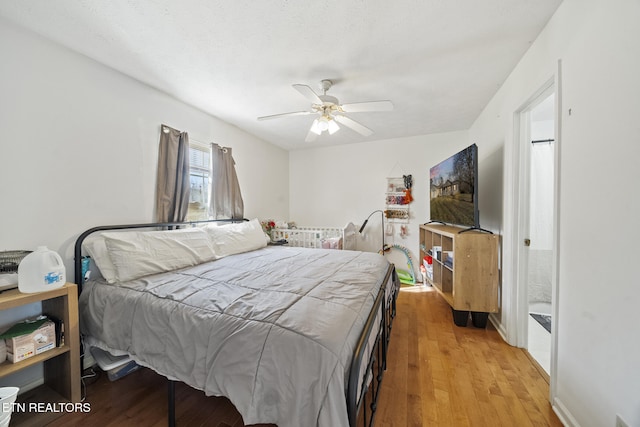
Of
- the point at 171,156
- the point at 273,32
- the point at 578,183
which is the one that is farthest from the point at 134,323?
the point at 578,183

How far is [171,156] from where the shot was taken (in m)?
2.38

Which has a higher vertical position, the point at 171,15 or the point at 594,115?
the point at 171,15

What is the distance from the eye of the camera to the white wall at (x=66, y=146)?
1.47m

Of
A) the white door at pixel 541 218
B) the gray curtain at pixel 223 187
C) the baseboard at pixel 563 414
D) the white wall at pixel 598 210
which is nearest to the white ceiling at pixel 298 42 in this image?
the white wall at pixel 598 210

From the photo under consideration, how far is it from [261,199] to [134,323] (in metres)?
2.75

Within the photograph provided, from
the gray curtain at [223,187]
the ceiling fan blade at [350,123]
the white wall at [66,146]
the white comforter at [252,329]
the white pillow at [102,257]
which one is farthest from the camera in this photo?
the gray curtain at [223,187]

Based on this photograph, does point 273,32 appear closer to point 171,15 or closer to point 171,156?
point 171,15

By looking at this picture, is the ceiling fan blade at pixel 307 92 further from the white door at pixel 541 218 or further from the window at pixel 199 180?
the white door at pixel 541 218

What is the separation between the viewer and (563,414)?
1.25 meters

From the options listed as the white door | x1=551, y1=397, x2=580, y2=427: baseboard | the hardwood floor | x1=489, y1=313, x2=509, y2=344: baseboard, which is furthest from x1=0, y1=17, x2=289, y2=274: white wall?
the white door

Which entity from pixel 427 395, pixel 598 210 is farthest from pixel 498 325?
pixel 598 210

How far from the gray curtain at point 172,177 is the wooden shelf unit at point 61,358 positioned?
101 centimetres

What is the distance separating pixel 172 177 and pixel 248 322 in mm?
2051

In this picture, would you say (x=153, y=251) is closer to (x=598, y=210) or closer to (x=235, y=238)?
(x=235, y=238)
